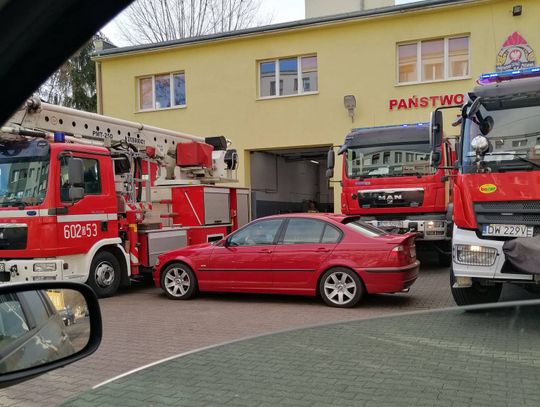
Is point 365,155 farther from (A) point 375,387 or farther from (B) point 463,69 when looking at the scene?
(A) point 375,387

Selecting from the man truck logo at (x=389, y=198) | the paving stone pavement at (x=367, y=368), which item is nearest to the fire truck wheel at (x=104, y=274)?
the man truck logo at (x=389, y=198)

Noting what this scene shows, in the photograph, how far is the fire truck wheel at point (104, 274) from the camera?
9289 millimetres

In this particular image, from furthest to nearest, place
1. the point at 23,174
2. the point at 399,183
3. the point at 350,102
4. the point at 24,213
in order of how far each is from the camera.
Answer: the point at 350,102, the point at 399,183, the point at 23,174, the point at 24,213

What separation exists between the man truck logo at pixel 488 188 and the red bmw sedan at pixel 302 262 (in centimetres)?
159

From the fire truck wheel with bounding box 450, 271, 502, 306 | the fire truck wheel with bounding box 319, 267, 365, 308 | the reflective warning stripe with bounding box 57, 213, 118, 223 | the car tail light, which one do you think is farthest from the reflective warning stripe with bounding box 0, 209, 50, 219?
the fire truck wheel with bounding box 450, 271, 502, 306

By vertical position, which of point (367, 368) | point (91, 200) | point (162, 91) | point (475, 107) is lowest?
point (367, 368)

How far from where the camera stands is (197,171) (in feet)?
42.7

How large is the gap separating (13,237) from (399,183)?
7.68 meters

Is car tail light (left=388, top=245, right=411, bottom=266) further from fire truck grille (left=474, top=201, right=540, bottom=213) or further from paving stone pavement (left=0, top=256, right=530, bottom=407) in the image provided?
fire truck grille (left=474, top=201, right=540, bottom=213)

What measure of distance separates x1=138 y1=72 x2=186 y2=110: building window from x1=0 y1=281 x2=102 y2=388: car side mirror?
1900 centimetres

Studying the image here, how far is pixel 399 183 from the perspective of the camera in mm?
11781

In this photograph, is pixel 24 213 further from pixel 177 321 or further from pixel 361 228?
pixel 361 228

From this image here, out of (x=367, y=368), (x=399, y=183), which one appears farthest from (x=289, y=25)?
(x=367, y=368)

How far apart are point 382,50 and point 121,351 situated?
1419cm
